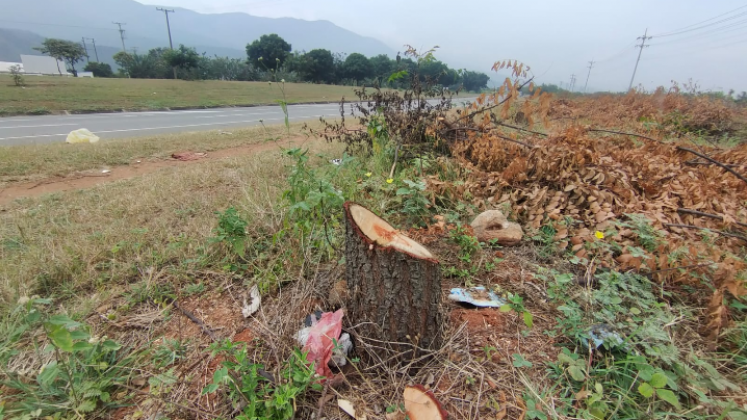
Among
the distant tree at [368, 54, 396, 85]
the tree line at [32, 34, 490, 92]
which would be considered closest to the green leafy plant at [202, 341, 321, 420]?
the tree line at [32, 34, 490, 92]

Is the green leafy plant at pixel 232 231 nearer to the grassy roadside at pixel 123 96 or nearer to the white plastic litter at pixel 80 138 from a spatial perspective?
the white plastic litter at pixel 80 138

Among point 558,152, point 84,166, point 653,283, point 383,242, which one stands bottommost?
point 84,166

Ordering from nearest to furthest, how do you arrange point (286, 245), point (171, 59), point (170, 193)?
point (286, 245), point (170, 193), point (171, 59)

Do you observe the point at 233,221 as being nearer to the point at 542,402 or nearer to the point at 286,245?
the point at 286,245

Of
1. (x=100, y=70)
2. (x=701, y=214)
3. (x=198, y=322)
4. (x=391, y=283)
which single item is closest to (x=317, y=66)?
(x=100, y=70)

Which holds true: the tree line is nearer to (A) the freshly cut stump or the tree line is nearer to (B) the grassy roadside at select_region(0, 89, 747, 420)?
(B) the grassy roadside at select_region(0, 89, 747, 420)

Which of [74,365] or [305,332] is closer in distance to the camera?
[74,365]

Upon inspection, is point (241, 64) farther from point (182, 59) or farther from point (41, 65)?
point (41, 65)

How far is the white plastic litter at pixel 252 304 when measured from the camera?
1.63m

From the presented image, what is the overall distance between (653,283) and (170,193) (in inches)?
153

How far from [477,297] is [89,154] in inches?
255

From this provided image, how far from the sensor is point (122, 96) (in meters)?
17.8

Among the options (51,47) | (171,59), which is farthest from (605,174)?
(51,47)

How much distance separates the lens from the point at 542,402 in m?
1.10
